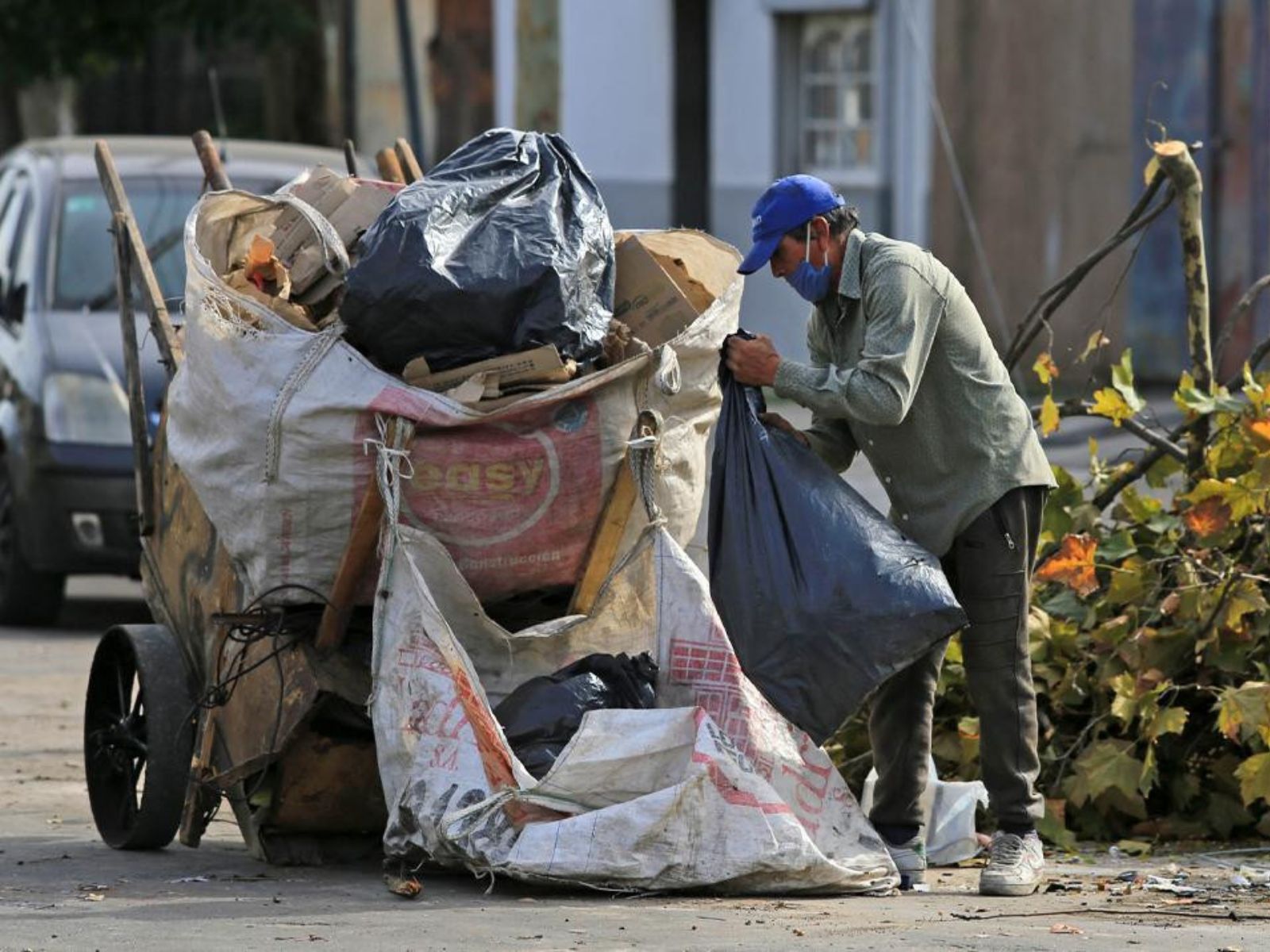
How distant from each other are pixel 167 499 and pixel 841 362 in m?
1.82

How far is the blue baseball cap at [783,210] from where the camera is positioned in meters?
5.67

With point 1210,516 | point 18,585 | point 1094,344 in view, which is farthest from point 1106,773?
point 18,585

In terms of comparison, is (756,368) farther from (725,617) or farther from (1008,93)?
(1008,93)

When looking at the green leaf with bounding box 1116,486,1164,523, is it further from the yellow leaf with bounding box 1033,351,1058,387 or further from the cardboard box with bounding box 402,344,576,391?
the cardboard box with bounding box 402,344,576,391

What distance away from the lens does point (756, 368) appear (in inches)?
224

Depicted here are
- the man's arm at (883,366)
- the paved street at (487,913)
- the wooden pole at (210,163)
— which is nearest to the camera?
the paved street at (487,913)

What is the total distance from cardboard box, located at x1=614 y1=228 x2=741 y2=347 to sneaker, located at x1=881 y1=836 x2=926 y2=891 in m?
1.28

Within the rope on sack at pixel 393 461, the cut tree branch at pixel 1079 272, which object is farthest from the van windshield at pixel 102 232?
the rope on sack at pixel 393 461

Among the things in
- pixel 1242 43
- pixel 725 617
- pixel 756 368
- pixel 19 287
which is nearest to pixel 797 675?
pixel 725 617

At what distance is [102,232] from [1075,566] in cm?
515

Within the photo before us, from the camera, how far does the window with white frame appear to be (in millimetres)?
19156

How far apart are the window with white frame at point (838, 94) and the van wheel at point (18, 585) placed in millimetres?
9774

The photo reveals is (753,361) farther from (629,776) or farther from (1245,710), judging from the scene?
(1245,710)

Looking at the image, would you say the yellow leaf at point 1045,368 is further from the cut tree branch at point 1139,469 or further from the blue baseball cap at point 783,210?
the blue baseball cap at point 783,210
